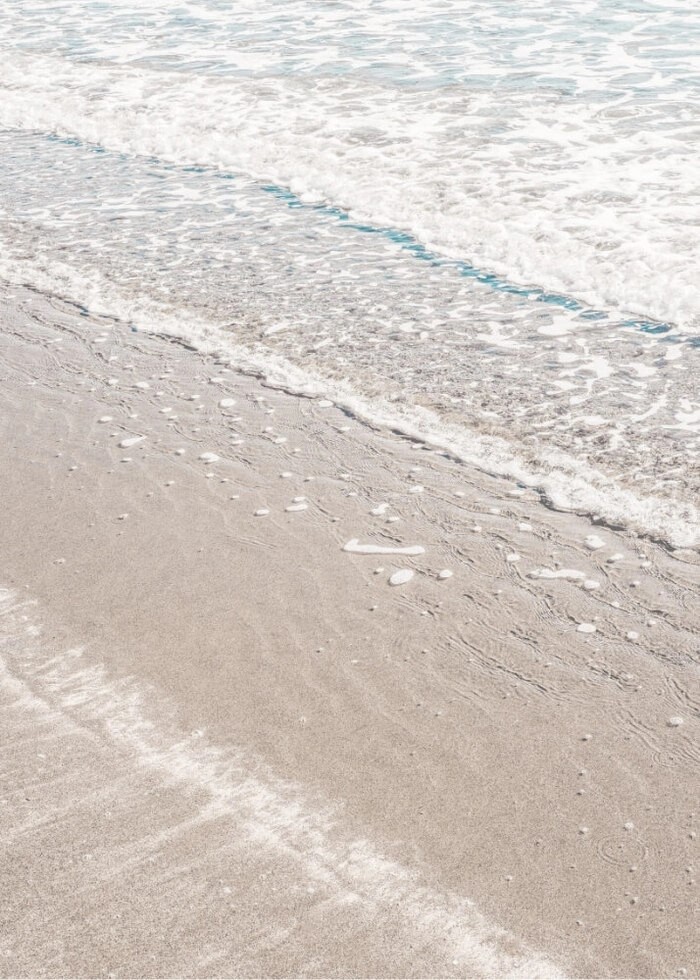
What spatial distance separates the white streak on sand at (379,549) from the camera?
497 cm

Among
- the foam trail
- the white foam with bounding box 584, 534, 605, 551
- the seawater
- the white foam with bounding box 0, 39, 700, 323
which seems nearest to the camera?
the white foam with bounding box 584, 534, 605, 551

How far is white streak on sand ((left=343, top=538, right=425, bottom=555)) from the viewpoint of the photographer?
4.97 meters

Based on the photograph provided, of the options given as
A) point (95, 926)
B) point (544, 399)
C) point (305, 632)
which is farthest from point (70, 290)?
point (95, 926)

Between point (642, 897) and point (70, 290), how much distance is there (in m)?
7.16

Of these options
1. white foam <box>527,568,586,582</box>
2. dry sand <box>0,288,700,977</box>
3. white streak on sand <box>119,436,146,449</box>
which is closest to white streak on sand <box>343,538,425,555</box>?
dry sand <box>0,288,700,977</box>

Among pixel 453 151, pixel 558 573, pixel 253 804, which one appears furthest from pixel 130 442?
pixel 453 151

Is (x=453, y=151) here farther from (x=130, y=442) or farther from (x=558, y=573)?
(x=558, y=573)

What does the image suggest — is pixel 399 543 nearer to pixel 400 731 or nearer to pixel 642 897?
pixel 400 731

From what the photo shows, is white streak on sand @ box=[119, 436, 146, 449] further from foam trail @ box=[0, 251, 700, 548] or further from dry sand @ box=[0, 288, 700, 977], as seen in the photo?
foam trail @ box=[0, 251, 700, 548]

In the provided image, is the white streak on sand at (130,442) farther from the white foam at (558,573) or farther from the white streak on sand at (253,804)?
the white foam at (558,573)

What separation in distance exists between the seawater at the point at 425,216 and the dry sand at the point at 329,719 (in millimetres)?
893

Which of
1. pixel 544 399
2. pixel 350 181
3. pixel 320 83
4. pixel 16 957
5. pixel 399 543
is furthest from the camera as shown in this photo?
pixel 320 83

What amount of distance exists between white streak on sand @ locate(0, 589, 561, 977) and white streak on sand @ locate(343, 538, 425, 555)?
1407mm

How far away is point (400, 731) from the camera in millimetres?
3811
